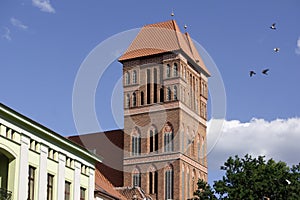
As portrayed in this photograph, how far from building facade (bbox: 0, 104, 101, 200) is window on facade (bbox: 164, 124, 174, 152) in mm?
54129

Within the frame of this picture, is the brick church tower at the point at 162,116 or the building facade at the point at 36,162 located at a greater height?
the brick church tower at the point at 162,116

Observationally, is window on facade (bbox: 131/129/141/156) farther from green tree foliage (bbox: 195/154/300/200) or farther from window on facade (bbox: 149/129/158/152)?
green tree foliage (bbox: 195/154/300/200)

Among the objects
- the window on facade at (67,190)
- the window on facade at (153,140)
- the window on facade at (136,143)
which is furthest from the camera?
the window on facade at (136,143)

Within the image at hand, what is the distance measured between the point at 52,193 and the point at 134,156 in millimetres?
60319

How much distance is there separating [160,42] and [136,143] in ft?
44.9

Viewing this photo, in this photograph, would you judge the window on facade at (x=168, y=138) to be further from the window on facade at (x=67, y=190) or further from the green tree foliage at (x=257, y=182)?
the window on facade at (x=67, y=190)

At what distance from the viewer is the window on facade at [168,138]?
102 metres

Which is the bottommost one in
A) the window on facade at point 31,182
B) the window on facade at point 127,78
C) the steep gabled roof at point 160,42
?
the window on facade at point 31,182

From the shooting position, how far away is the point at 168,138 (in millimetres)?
103125

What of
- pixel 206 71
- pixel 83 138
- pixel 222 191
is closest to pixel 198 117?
pixel 206 71

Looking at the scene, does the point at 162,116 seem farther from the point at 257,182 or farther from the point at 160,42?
the point at 257,182

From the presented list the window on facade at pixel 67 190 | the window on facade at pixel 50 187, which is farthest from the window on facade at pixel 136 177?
the window on facade at pixel 50 187

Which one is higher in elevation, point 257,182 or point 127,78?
point 127,78

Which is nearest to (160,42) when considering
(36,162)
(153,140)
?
(153,140)
